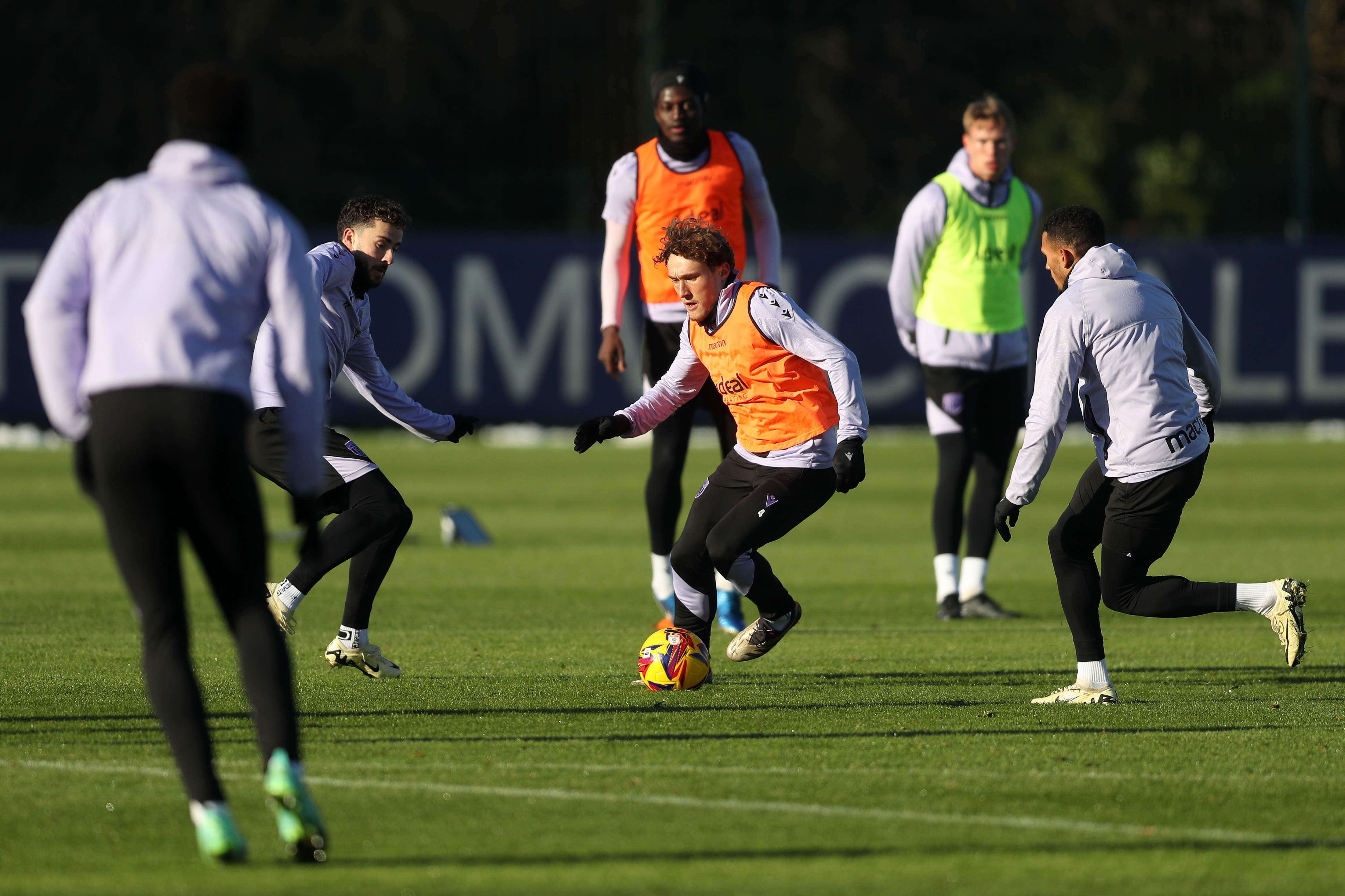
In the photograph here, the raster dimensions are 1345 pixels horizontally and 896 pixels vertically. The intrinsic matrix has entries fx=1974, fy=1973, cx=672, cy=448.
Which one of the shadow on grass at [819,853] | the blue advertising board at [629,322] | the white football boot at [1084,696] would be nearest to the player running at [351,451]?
the white football boot at [1084,696]

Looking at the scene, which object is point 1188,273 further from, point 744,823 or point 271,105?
point 744,823

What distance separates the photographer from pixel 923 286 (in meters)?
10.2

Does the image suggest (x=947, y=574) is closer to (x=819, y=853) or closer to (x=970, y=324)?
(x=970, y=324)

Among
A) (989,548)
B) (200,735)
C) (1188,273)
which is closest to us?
(200,735)

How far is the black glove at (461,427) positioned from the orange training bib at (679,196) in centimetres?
184

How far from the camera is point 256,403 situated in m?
7.73

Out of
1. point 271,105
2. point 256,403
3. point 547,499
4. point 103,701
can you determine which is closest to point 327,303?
point 256,403

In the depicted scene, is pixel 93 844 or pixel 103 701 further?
pixel 103 701

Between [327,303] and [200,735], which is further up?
[327,303]

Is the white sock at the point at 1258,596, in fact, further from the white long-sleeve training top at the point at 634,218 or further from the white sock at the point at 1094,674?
the white long-sleeve training top at the point at 634,218

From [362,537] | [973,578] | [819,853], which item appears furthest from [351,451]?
[973,578]

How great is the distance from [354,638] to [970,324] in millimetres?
3847

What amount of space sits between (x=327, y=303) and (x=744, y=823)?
3.21m

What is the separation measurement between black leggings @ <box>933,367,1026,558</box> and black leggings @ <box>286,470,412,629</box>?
3250mm
